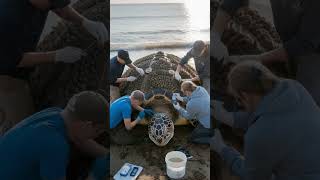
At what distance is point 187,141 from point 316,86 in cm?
78

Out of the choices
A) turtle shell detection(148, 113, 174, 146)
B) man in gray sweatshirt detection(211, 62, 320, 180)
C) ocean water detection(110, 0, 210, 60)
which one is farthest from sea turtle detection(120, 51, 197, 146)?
man in gray sweatshirt detection(211, 62, 320, 180)

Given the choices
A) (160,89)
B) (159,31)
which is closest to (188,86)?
(160,89)

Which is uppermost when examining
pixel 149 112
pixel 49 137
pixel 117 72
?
pixel 49 137

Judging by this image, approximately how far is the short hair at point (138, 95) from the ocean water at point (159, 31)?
0.70 ft

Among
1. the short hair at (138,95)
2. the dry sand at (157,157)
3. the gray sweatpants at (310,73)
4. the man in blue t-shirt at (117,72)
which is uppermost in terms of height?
the gray sweatpants at (310,73)

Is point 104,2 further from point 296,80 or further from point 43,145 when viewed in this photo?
point 296,80

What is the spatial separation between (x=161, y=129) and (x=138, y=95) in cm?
22

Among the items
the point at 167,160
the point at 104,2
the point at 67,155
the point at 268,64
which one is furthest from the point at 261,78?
the point at 167,160

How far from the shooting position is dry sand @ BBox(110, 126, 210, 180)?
5.14 feet

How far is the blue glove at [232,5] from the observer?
986mm

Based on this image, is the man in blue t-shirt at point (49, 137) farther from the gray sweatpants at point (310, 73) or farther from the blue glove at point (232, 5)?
the gray sweatpants at point (310, 73)

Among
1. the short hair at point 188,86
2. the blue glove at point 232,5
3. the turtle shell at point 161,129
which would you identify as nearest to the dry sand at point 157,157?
the turtle shell at point 161,129

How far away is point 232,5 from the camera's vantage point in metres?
0.99

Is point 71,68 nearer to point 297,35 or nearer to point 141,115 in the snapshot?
point 297,35
